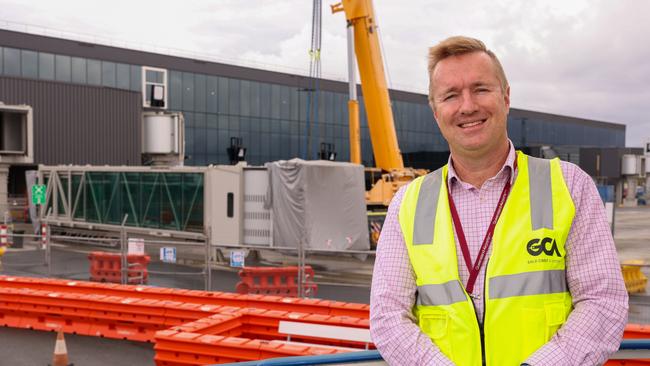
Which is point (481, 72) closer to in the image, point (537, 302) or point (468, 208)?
point (468, 208)

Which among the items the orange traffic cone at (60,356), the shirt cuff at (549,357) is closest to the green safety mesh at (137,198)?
the orange traffic cone at (60,356)

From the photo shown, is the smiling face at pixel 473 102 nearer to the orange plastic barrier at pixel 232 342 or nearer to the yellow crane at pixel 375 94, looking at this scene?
the orange plastic barrier at pixel 232 342

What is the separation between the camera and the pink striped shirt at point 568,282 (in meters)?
2.38

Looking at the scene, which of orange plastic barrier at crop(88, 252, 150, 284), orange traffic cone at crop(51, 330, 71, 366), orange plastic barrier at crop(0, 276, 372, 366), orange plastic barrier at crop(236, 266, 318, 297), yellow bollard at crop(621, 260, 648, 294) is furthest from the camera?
orange plastic barrier at crop(88, 252, 150, 284)

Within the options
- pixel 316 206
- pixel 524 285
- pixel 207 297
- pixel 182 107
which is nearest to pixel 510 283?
pixel 524 285

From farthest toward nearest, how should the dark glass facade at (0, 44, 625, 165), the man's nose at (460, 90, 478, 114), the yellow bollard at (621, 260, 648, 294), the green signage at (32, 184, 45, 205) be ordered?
the dark glass facade at (0, 44, 625, 165)
the green signage at (32, 184, 45, 205)
the yellow bollard at (621, 260, 648, 294)
the man's nose at (460, 90, 478, 114)

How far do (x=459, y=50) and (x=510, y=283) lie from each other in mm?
942

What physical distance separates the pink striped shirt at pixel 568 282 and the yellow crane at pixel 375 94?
19811 mm

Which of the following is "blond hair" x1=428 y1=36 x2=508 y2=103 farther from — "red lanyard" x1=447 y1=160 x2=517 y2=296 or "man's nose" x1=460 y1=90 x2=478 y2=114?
"red lanyard" x1=447 y1=160 x2=517 y2=296

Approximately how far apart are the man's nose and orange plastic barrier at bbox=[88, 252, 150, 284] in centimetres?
1418

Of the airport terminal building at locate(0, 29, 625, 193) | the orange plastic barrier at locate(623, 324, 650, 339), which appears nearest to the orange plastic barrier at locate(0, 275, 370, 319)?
the orange plastic barrier at locate(623, 324, 650, 339)

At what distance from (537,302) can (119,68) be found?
161ft

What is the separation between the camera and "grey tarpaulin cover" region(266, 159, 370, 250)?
18.2m

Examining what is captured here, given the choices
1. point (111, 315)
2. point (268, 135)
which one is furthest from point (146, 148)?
point (111, 315)
